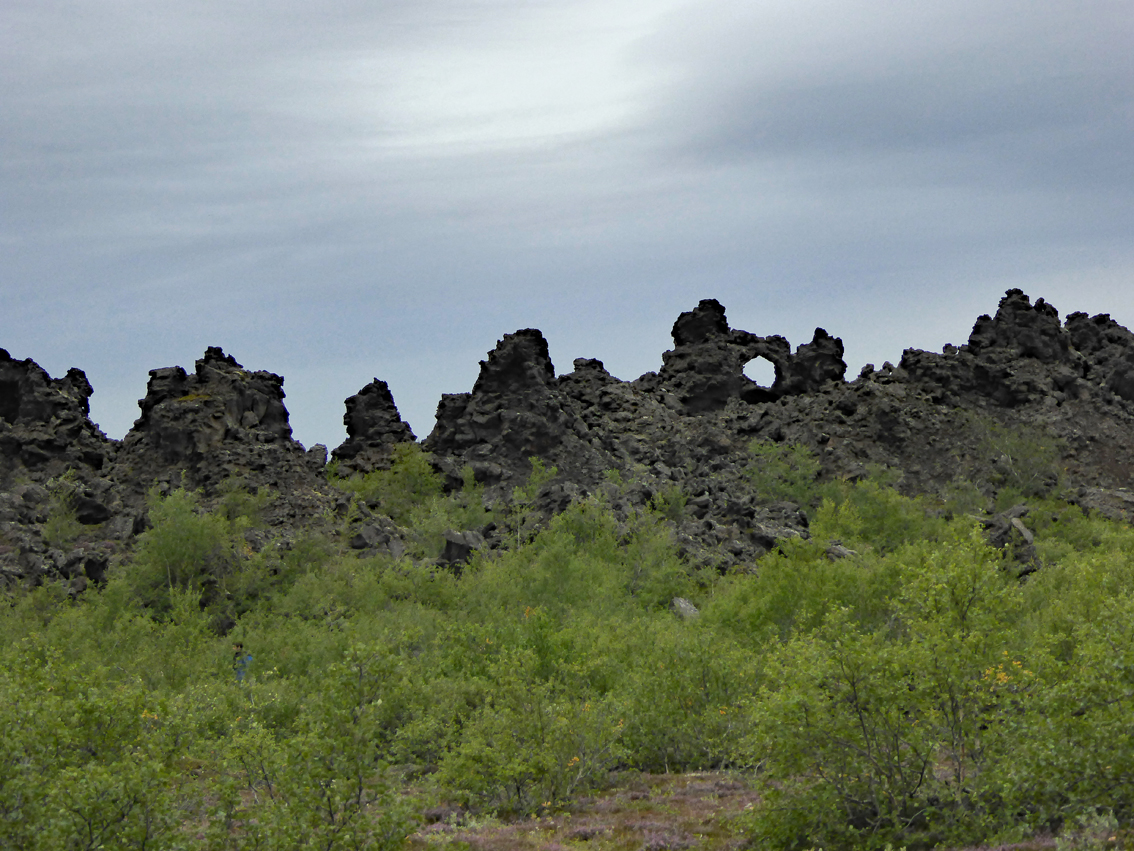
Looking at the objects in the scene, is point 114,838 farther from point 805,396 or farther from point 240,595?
point 805,396

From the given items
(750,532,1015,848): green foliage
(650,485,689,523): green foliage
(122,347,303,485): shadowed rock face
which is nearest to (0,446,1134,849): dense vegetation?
(750,532,1015,848): green foliage

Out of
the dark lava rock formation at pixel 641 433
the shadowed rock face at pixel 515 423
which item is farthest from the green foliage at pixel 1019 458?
the shadowed rock face at pixel 515 423

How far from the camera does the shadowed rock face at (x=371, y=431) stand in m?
101

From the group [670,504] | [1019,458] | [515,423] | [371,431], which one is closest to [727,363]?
[515,423]

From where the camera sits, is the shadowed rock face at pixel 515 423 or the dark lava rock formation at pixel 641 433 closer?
the dark lava rock formation at pixel 641 433

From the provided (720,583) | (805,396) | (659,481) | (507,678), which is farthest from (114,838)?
(805,396)

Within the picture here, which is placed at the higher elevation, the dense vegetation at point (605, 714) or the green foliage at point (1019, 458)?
the green foliage at point (1019, 458)

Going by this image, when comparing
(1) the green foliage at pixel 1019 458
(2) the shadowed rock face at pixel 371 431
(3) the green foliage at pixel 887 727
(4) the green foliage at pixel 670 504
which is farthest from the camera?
(2) the shadowed rock face at pixel 371 431

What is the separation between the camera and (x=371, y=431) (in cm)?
10450

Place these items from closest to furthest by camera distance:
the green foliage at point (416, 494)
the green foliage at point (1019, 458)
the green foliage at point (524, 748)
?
the green foliage at point (524, 748) → the green foliage at point (416, 494) → the green foliage at point (1019, 458)

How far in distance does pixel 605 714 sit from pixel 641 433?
7408 centimetres

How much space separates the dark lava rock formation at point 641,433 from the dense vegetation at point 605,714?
22838 mm

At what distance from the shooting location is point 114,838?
14625 mm

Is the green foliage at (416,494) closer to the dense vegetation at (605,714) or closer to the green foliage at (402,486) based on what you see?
the green foliage at (402,486)
